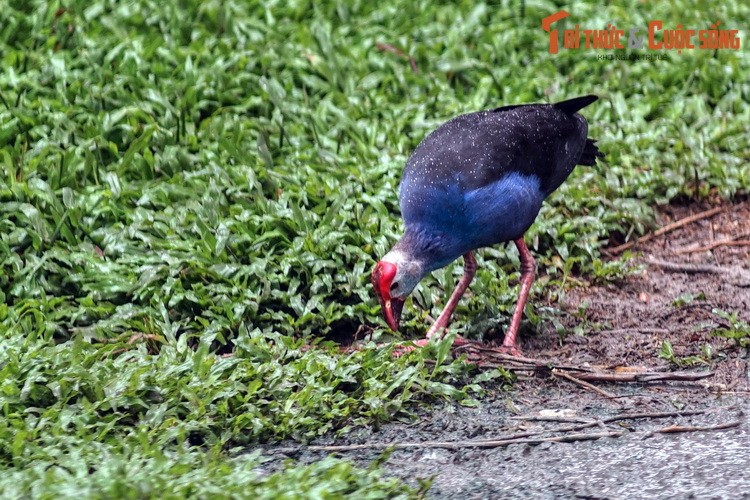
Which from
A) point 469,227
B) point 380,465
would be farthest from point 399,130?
point 380,465

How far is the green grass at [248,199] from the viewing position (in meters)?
4.62

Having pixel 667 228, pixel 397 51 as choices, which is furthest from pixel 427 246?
pixel 397 51

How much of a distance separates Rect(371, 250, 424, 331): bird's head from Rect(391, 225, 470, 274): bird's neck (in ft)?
0.11

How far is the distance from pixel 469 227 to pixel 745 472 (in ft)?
5.90

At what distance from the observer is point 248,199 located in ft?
21.3

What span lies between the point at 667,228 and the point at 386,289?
2440 millimetres

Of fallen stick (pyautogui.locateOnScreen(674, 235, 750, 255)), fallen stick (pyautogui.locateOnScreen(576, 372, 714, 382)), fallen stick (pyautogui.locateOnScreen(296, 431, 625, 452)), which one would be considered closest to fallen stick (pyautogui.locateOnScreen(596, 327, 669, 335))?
fallen stick (pyautogui.locateOnScreen(576, 372, 714, 382))

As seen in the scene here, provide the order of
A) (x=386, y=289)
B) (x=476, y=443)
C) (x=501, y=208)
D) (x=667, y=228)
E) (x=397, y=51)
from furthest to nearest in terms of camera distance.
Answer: (x=397, y=51)
(x=667, y=228)
(x=501, y=208)
(x=386, y=289)
(x=476, y=443)

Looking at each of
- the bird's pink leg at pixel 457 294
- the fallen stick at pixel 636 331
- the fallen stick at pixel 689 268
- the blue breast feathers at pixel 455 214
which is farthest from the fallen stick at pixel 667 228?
the blue breast feathers at pixel 455 214

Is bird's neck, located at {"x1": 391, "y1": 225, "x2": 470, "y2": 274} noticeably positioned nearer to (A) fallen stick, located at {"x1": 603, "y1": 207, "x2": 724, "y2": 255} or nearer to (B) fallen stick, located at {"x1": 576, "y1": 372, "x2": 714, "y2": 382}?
(B) fallen stick, located at {"x1": 576, "y1": 372, "x2": 714, "y2": 382}

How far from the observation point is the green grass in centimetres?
462

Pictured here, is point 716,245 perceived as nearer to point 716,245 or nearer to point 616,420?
point 716,245

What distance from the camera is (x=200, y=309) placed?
570cm

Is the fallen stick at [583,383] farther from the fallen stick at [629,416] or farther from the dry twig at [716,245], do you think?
→ the dry twig at [716,245]
